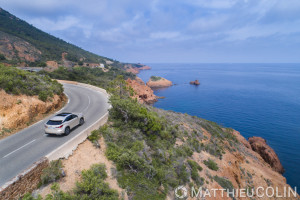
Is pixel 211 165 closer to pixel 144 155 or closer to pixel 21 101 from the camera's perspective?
pixel 144 155

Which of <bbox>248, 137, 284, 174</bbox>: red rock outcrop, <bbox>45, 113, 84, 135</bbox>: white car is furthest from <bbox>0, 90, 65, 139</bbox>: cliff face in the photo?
<bbox>248, 137, 284, 174</bbox>: red rock outcrop

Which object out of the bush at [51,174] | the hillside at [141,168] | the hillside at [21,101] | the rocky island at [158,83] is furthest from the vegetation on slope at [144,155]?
the rocky island at [158,83]

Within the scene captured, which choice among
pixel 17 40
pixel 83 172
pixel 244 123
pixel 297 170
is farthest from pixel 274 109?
pixel 17 40

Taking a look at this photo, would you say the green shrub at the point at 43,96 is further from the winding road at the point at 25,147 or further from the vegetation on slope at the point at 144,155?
the vegetation on slope at the point at 144,155

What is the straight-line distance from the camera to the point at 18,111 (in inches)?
510

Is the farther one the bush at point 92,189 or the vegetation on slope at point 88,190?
the bush at point 92,189

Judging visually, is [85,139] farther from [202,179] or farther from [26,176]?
[202,179]

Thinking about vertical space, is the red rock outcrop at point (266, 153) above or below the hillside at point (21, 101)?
below

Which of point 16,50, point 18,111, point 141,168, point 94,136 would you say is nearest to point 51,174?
point 94,136

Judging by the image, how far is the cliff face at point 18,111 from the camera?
39.6 ft

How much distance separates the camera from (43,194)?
698cm

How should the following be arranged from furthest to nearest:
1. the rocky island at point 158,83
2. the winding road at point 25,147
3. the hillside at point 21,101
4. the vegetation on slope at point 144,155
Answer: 1. the rocky island at point 158,83
2. the hillside at point 21,101
3. the vegetation on slope at point 144,155
4. the winding road at point 25,147

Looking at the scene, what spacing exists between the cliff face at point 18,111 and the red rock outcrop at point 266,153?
37.1 meters

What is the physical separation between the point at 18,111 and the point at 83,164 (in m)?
9.06
